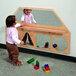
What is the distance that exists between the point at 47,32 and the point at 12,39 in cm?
46

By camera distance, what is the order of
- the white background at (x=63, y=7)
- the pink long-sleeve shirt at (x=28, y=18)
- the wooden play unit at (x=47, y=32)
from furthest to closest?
the pink long-sleeve shirt at (x=28, y=18)
the wooden play unit at (x=47, y=32)
the white background at (x=63, y=7)

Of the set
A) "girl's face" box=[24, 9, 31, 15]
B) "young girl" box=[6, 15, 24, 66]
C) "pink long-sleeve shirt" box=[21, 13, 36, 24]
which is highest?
"girl's face" box=[24, 9, 31, 15]

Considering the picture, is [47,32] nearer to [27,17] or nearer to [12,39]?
[27,17]

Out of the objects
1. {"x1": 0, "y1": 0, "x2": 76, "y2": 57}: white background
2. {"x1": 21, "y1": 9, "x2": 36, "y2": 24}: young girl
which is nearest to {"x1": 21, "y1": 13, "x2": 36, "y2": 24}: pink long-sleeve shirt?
{"x1": 21, "y1": 9, "x2": 36, "y2": 24}: young girl

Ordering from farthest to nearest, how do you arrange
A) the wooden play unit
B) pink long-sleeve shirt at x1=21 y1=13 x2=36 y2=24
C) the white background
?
1. pink long-sleeve shirt at x1=21 y1=13 x2=36 y2=24
2. the wooden play unit
3. the white background

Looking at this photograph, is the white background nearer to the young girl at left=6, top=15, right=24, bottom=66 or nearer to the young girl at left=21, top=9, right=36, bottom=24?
the young girl at left=21, top=9, right=36, bottom=24

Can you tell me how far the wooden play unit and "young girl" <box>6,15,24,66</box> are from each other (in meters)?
0.25

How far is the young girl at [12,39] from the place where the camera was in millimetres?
1734

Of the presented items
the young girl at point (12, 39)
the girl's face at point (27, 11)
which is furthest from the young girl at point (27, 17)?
the young girl at point (12, 39)

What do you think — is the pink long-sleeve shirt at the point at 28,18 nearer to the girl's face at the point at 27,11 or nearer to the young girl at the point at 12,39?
the girl's face at the point at 27,11

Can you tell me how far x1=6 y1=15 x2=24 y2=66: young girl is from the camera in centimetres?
173

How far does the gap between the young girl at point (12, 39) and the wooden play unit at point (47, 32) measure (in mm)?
250

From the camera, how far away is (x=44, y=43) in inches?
79.0

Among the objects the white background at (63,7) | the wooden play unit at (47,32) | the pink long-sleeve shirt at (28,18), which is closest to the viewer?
the white background at (63,7)
